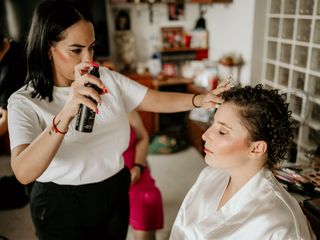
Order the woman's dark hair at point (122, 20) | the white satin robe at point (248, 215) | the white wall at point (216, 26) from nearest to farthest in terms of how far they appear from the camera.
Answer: the white satin robe at point (248, 215) → the white wall at point (216, 26) → the woman's dark hair at point (122, 20)

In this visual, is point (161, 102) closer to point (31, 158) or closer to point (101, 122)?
point (101, 122)

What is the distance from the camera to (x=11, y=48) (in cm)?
177

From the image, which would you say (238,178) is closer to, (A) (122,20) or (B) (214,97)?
(B) (214,97)

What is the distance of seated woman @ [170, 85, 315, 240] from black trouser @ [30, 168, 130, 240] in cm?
34

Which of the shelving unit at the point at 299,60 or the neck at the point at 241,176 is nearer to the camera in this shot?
the neck at the point at 241,176

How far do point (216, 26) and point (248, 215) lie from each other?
9.76 ft

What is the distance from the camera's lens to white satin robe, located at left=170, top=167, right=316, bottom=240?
0.97m

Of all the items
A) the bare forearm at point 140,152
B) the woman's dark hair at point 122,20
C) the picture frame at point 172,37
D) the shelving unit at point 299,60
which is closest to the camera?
the bare forearm at point 140,152

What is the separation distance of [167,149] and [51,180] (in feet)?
8.02

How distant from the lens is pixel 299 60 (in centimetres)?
237

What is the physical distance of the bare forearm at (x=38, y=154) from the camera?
0.87 metres

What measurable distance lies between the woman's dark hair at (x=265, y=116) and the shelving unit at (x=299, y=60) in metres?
1.17

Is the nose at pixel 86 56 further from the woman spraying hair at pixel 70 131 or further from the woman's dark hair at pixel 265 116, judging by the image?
the woman's dark hair at pixel 265 116

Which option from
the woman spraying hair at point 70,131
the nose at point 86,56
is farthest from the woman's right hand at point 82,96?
the nose at point 86,56
